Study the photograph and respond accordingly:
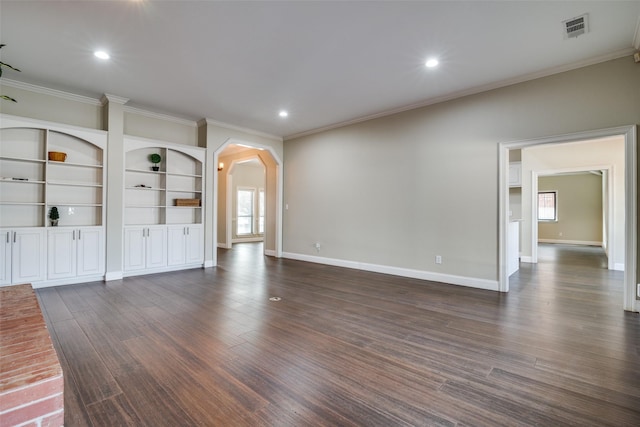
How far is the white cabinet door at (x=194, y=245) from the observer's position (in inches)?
225

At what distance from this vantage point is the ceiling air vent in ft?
9.14

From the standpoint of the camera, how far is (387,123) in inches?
214

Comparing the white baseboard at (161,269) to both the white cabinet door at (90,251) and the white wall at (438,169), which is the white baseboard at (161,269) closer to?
the white cabinet door at (90,251)

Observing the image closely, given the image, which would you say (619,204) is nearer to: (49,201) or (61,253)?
(61,253)

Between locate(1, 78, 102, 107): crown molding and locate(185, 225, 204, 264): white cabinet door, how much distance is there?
8.43 ft

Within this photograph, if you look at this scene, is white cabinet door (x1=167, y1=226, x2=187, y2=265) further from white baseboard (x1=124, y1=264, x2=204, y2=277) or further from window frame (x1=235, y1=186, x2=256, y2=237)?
window frame (x1=235, y1=186, x2=256, y2=237)

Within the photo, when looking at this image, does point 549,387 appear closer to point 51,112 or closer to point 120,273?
point 120,273

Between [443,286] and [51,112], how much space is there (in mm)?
6514

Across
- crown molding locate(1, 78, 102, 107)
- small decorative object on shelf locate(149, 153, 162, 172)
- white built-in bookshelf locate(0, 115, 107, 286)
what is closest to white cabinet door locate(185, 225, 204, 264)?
small decorative object on shelf locate(149, 153, 162, 172)

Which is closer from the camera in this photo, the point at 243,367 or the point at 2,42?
the point at 243,367

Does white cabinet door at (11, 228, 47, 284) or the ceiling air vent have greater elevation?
the ceiling air vent

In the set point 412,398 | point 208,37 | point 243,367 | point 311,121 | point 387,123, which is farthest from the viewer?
point 311,121

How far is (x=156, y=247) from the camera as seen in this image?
209 inches

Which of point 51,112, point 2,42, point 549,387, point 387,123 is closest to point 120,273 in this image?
point 51,112
